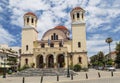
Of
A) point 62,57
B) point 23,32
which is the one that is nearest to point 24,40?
point 23,32

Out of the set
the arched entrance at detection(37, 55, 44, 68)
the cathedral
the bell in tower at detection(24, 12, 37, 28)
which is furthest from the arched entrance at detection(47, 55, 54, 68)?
the bell in tower at detection(24, 12, 37, 28)

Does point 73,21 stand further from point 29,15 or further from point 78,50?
point 29,15

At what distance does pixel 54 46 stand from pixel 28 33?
25.9ft

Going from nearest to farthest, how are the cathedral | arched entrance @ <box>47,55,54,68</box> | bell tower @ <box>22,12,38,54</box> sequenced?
the cathedral < bell tower @ <box>22,12,38,54</box> < arched entrance @ <box>47,55,54,68</box>

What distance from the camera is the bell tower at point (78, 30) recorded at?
182 ft

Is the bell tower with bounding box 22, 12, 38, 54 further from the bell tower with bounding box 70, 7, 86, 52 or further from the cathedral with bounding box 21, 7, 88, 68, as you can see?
the bell tower with bounding box 70, 7, 86, 52

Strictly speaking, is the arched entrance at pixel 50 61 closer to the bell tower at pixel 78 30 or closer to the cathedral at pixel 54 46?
the cathedral at pixel 54 46

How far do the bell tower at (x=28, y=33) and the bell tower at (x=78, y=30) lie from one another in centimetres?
1081

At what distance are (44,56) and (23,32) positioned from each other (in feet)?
31.3

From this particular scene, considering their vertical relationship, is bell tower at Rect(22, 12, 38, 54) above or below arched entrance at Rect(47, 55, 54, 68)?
above

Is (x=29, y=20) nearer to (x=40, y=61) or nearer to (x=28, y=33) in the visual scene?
(x=28, y=33)

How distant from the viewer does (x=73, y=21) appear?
57.5m

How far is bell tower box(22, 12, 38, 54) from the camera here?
57703mm

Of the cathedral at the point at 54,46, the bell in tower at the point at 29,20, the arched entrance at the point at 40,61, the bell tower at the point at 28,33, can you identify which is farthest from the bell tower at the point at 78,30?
the bell in tower at the point at 29,20
